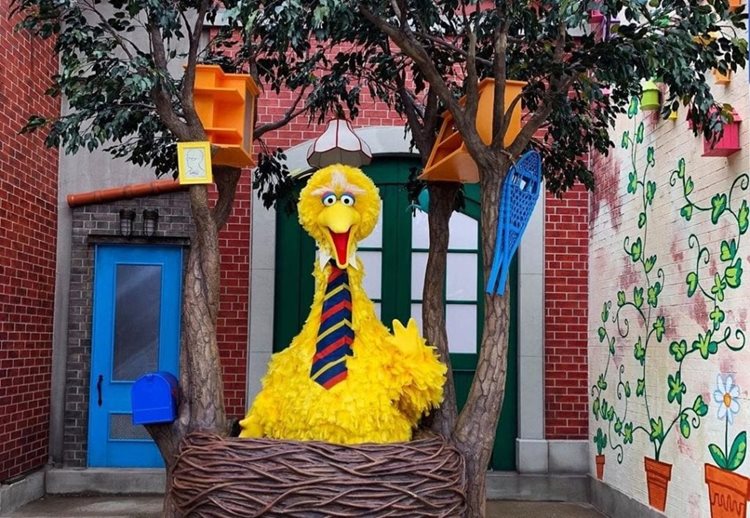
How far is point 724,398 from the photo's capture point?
4238 mm

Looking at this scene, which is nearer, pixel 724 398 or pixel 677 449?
pixel 724 398

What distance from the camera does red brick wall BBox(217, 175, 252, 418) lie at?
21.2ft

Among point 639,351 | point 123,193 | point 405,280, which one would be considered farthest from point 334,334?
point 123,193

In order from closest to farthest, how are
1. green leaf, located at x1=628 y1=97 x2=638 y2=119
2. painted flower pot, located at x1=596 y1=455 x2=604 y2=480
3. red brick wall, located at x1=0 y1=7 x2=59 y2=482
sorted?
green leaf, located at x1=628 y1=97 x2=638 y2=119
red brick wall, located at x1=0 y1=7 x2=59 y2=482
painted flower pot, located at x1=596 y1=455 x2=604 y2=480

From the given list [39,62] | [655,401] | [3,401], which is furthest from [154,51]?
[655,401]

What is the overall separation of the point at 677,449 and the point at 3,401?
4642 millimetres

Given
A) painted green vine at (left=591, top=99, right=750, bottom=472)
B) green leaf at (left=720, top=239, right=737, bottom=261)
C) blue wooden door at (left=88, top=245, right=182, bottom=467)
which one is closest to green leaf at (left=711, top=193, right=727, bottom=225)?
painted green vine at (left=591, top=99, right=750, bottom=472)

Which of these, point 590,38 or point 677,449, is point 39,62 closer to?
point 590,38

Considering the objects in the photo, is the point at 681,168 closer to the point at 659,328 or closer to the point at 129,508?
the point at 659,328

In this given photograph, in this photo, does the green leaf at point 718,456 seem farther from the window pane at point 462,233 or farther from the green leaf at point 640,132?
the window pane at point 462,233

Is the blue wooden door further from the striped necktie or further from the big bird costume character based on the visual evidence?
the striped necktie

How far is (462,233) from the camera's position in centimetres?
671

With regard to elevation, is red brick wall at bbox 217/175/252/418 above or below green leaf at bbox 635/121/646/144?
below

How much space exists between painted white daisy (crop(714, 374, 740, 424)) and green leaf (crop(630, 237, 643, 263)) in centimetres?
136
